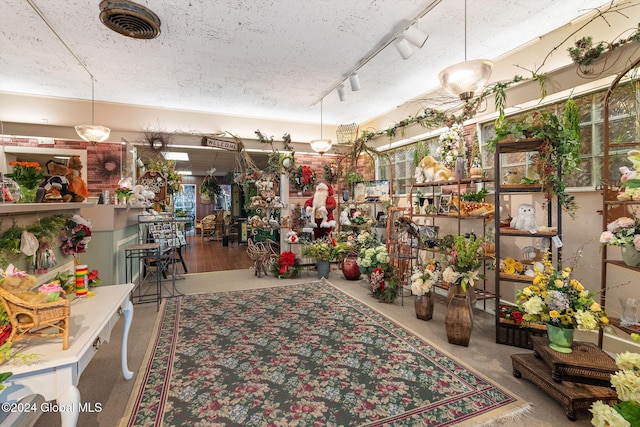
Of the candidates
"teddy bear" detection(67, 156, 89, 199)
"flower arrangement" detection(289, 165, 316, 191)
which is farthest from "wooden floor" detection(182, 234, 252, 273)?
"teddy bear" detection(67, 156, 89, 199)

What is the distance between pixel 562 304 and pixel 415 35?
8.65 ft

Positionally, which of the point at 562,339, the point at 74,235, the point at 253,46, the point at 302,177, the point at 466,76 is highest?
the point at 253,46

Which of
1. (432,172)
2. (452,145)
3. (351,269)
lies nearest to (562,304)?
(432,172)

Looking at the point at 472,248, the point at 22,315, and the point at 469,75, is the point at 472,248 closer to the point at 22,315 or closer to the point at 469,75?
the point at 469,75

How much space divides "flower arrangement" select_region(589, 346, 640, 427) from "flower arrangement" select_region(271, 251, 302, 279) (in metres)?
4.38

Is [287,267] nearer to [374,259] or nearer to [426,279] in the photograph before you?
[374,259]

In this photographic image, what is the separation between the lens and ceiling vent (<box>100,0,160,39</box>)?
2.50 m

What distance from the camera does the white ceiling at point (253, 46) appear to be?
8.92 feet

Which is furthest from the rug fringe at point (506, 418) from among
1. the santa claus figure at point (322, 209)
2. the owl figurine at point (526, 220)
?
the santa claus figure at point (322, 209)

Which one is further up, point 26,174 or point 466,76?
point 466,76

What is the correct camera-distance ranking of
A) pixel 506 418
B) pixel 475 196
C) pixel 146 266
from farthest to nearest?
pixel 146 266 < pixel 475 196 < pixel 506 418

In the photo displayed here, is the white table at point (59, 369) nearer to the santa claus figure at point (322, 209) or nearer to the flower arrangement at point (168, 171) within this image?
the santa claus figure at point (322, 209)

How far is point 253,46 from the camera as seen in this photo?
337 cm

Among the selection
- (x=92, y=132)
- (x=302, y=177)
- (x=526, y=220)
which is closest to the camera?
(x=526, y=220)
